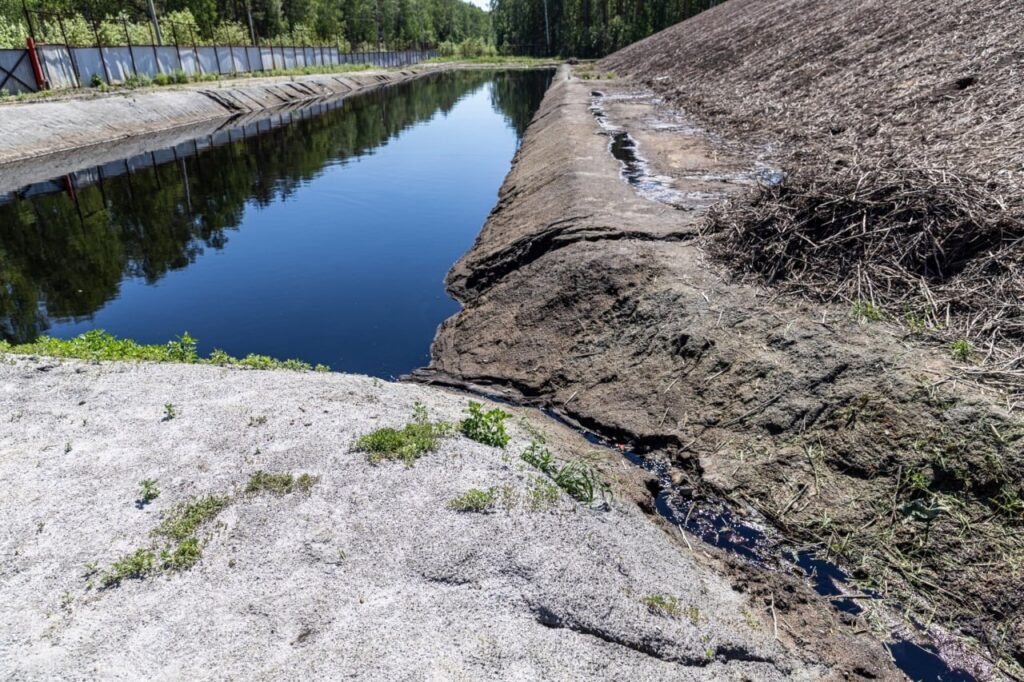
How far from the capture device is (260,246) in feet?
48.5

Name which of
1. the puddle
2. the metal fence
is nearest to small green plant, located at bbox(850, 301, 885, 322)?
the puddle

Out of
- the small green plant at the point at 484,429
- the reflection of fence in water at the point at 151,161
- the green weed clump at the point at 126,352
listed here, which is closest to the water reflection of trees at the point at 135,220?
the reflection of fence in water at the point at 151,161

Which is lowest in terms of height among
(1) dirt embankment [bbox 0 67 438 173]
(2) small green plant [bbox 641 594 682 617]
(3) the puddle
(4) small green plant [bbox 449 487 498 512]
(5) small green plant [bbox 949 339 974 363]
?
(3) the puddle

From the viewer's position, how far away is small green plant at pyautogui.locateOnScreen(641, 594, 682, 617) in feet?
13.1

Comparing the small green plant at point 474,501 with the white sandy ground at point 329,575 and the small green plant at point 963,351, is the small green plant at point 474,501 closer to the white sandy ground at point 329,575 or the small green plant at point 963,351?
the white sandy ground at point 329,575

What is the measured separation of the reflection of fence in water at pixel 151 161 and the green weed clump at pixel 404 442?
58.7 feet

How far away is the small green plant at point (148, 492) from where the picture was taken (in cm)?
470

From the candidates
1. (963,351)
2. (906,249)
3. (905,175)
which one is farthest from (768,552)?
(905,175)

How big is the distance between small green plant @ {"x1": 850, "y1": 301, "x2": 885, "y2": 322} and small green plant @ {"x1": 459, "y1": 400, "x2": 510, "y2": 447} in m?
3.83

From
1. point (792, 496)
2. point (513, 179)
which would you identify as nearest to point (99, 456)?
point (792, 496)

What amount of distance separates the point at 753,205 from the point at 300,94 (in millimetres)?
43951

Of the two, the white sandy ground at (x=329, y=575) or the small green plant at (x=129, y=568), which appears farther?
the small green plant at (x=129, y=568)

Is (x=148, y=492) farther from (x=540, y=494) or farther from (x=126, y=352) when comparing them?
(x=126, y=352)

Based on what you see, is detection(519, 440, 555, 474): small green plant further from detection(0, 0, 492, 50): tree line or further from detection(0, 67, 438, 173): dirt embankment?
detection(0, 0, 492, 50): tree line
